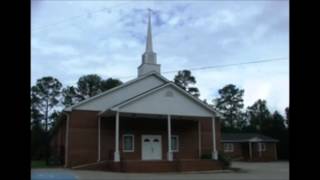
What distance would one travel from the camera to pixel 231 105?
94.9 metres

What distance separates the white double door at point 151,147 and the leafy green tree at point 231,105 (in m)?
59.7

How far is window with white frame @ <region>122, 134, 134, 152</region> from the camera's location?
31.2 meters

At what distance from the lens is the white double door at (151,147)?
1255 inches

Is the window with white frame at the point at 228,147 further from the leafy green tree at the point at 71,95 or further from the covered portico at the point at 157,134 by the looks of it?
the leafy green tree at the point at 71,95

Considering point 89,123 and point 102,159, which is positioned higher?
point 89,123

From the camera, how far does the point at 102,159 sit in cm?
3031

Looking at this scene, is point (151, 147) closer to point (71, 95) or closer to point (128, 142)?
point (128, 142)

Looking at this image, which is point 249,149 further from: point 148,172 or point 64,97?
point 64,97

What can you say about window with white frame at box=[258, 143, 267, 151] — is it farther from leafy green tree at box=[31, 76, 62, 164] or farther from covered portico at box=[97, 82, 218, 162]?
leafy green tree at box=[31, 76, 62, 164]

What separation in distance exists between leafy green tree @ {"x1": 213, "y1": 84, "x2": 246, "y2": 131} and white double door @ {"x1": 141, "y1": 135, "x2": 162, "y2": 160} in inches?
2349

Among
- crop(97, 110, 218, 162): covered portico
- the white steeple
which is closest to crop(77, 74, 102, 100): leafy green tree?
the white steeple

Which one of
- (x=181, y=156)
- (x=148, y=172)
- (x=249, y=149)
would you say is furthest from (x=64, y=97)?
(x=148, y=172)

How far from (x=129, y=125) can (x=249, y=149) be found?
1140 inches
